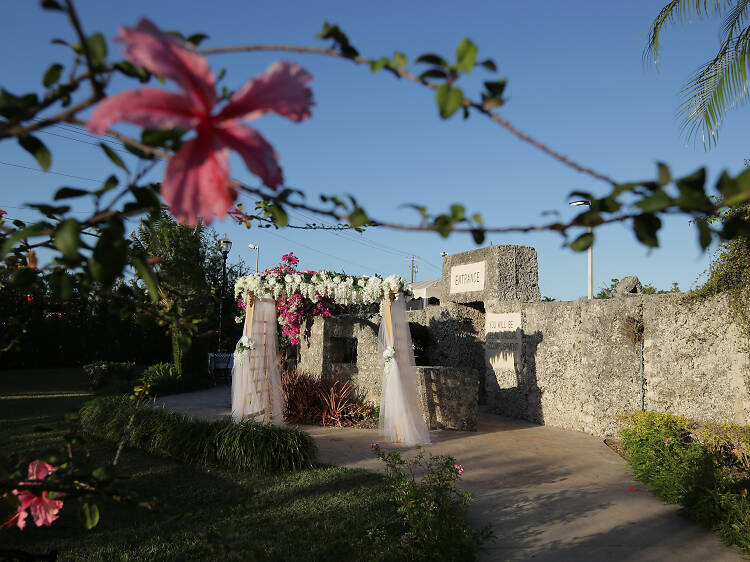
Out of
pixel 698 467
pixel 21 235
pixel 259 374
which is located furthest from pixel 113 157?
pixel 259 374

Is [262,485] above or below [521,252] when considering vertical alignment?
below

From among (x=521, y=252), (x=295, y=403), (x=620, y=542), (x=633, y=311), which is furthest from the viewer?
(x=521, y=252)

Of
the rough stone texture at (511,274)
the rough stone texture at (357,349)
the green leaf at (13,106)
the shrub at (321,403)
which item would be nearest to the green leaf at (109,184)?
the green leaf at (13,106)

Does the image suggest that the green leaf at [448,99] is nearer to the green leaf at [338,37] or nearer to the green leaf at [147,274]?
the green leaf at [338,37]

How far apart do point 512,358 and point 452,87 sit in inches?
358

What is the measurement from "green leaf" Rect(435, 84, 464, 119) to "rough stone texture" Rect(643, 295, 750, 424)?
676 centimetres

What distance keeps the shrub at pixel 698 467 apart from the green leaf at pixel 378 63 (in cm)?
428

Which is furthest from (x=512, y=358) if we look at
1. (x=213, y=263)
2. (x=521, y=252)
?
(x=213, y=263)

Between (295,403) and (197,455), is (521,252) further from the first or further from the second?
(197,455)

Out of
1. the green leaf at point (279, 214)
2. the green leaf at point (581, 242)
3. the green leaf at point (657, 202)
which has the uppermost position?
the green leaf at point (279, 214)

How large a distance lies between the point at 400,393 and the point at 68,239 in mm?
6899

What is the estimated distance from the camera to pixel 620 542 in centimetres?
371

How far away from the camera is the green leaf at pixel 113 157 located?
0.73m

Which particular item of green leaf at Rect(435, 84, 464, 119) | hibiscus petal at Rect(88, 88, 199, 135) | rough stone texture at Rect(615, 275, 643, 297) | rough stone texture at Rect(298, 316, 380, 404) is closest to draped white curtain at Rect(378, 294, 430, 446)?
rough stone texture at Rect(298, 316, 380, 404)
